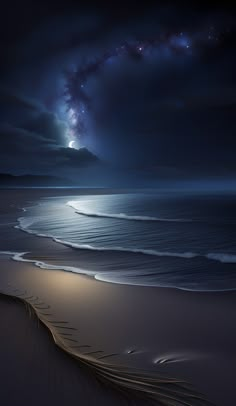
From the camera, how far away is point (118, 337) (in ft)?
11.9

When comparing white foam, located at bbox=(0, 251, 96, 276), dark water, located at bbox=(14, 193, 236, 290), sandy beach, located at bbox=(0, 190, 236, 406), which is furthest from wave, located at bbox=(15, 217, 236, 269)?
sandy beach, located at bbox=(0, 190, 236, 406)

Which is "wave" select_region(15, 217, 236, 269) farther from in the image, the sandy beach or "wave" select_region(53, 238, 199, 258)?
the sandy beach

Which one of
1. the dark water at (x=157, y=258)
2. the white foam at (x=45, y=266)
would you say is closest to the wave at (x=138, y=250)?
the dark water at (x=157, y=258)

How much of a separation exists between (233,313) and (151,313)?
1.47m

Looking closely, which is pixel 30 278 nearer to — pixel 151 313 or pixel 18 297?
pixel 18 297

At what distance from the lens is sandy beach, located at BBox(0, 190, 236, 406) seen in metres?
2.60

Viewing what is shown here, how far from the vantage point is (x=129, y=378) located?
8.86 ft

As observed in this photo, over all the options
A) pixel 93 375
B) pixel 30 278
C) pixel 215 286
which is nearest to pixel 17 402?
pixel 93 375

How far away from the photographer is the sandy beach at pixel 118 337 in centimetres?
260

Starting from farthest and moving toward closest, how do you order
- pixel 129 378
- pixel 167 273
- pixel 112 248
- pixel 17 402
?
pixel 112 248 < pixel 167 273 < pixel 129 378 < pixel 17 402

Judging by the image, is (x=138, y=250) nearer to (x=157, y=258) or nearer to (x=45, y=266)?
(x=157, y=258)

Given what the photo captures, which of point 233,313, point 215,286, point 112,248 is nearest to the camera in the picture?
point 233,313

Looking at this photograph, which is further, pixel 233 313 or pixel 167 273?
pixel 167 273

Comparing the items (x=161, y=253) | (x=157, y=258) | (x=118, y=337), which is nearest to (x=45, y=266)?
(x=157, y=258)
